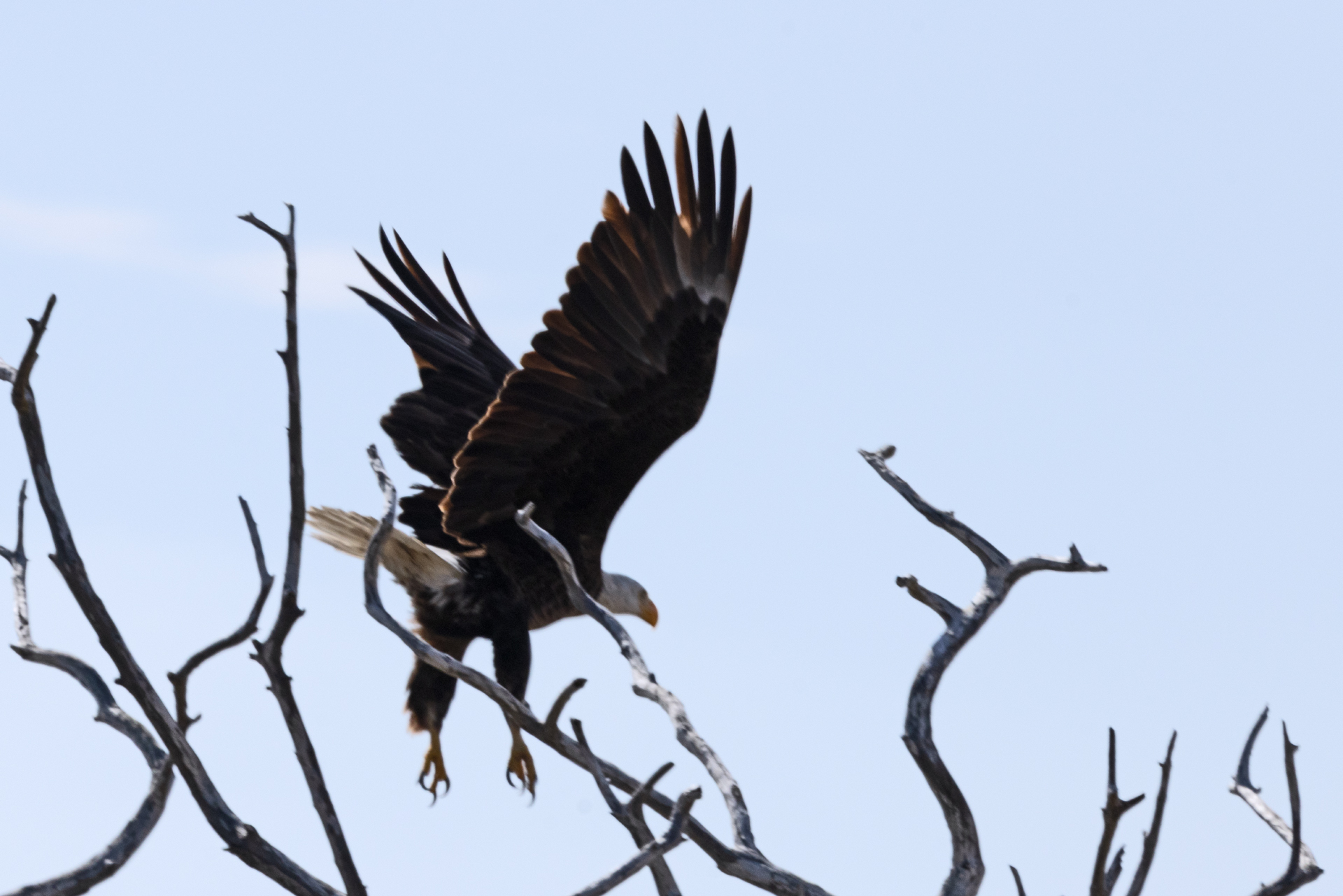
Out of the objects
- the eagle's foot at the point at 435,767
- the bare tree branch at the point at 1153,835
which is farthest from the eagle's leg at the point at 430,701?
the bare tree branch at the point at 1153,835

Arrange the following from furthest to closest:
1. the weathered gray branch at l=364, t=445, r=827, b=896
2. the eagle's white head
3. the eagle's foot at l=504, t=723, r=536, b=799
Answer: the eagle's white head < the eagle's foot at l=504, t=723, r=536, b=799 < the weathered gray branch at l=364, t=445, r=827, b=896

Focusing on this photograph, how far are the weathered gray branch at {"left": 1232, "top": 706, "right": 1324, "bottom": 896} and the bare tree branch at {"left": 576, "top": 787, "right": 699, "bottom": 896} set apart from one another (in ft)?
4.39

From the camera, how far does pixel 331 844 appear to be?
12.5 ft

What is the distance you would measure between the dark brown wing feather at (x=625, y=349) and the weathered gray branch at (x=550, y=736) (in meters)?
1.27

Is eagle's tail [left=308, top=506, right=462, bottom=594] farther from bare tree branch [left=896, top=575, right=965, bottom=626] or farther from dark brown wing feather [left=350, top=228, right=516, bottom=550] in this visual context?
bare tree branch [left=896, top=575, right=965, bottom=626]

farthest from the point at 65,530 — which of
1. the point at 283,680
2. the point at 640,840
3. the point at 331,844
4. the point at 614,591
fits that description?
the point at 614,591

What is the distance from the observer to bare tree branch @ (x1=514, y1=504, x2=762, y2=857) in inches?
135

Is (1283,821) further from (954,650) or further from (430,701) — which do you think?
(430,701)

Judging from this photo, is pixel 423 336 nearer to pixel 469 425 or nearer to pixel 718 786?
pixel 469 425

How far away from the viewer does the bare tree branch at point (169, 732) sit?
361 cm

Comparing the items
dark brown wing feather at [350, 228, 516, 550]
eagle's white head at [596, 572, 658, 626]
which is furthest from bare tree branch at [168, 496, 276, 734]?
eagle's white head at [596, 572, 658, 626]

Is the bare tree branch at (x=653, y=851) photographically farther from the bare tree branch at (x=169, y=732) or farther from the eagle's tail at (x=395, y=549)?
the eagle's tail at (x=395, y=549)

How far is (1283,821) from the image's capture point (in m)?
3.94

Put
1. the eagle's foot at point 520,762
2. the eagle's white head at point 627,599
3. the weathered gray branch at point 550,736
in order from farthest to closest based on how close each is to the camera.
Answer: the eagle's white head at point 627,599, the eagle's foot at point 520,762, the weathered gray branch at point 550,736
